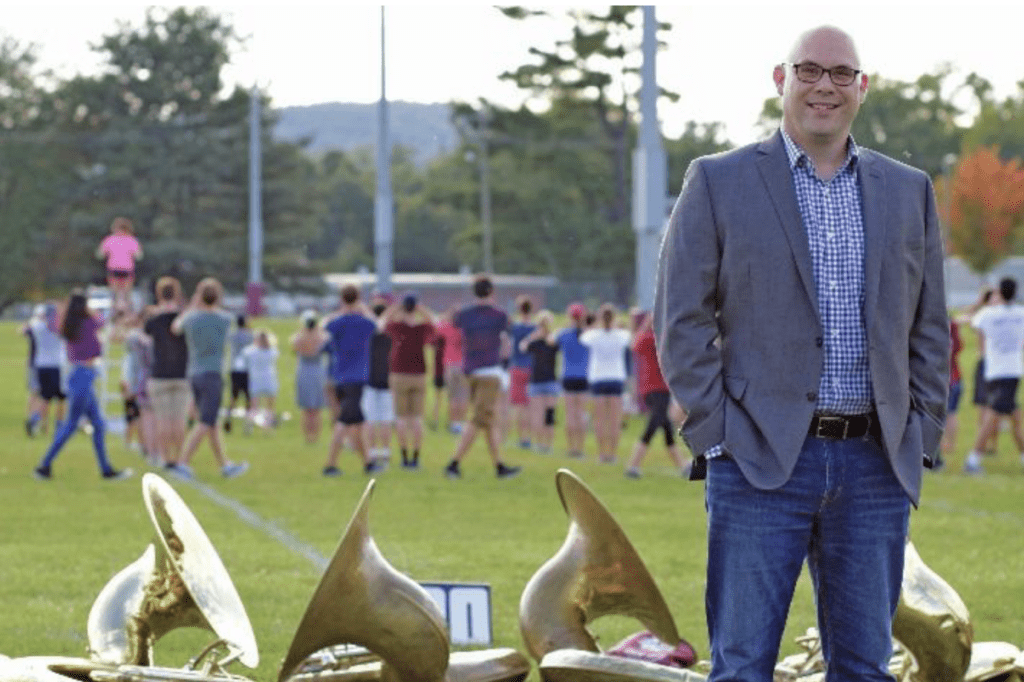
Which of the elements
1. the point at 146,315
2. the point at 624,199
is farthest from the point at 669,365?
the point at 624,199

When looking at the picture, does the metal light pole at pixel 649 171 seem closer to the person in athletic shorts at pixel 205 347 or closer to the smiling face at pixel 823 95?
the person in athletic shorts at pixel 205 347

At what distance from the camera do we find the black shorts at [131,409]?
67.1ft

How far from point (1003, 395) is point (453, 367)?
740 cm

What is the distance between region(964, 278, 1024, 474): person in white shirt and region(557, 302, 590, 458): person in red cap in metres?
4.06

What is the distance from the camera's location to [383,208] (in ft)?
96.0

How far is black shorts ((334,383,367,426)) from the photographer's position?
1755 centimetres

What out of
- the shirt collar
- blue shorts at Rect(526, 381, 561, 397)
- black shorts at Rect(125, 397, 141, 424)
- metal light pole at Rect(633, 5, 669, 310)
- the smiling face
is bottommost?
black shorts at Rect(125, 397, 141, 424)

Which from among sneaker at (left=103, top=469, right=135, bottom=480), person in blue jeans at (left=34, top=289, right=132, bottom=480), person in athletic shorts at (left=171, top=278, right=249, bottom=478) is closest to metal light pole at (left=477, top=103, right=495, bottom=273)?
sneaker at (left=103, top=469, right=135, bottom=480)

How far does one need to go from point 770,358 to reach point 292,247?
236 feet

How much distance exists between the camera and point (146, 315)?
64.6 feet

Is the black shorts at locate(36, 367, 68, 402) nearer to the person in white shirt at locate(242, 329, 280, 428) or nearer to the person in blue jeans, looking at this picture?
the person in white shirt at locate(242, 329, 280, 428)

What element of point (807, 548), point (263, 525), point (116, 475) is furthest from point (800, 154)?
point (116, 475)

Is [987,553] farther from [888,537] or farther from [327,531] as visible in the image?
[888,537]

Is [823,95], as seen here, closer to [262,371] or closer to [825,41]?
[825,41]
